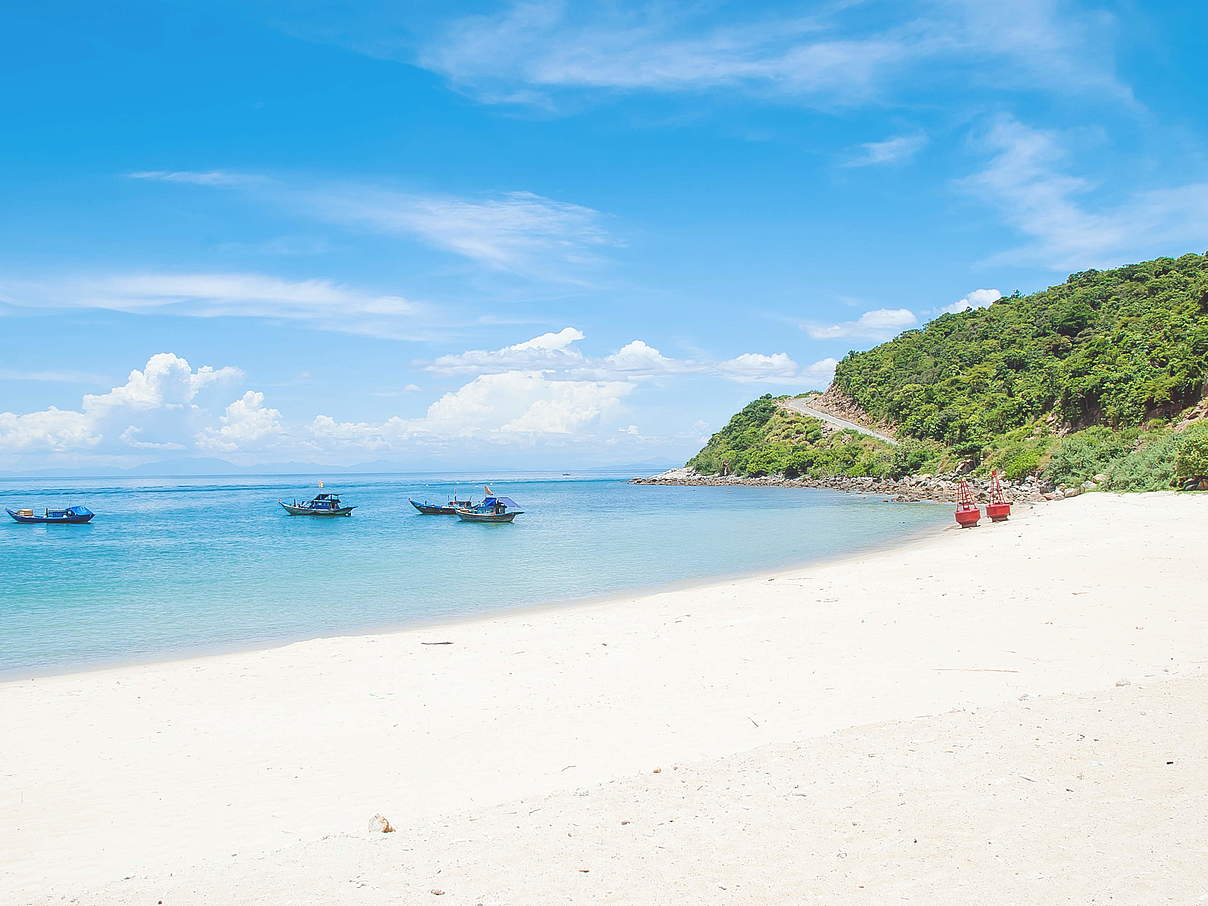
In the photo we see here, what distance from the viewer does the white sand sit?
15.1 feet

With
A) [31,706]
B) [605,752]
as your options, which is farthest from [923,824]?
[31,706]

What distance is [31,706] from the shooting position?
35.2 ft

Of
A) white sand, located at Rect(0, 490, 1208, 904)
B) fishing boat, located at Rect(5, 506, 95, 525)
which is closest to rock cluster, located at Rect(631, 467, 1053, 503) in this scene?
white sand, located at Rect(0, 490, 1208, 904)

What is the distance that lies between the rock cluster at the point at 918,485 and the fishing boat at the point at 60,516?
2445 inches

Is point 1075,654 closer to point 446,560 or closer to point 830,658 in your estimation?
point 830,658

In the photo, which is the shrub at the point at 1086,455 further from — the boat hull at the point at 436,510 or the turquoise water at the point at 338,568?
the boat hull at the point at 436,510

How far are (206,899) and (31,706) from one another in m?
8.21

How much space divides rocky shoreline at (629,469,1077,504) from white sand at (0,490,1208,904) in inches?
1287

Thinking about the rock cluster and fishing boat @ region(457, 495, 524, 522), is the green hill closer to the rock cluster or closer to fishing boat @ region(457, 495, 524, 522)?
Result: the rock cluster

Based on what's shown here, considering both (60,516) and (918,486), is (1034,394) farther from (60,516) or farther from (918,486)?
(60,516)

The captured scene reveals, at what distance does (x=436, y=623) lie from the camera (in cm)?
1764

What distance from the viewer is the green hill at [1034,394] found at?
4484cm

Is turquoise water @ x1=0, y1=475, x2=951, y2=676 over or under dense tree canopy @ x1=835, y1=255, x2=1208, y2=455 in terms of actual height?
under

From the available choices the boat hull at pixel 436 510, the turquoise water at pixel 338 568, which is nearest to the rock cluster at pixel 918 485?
the turquoise water at pixel 338 568
